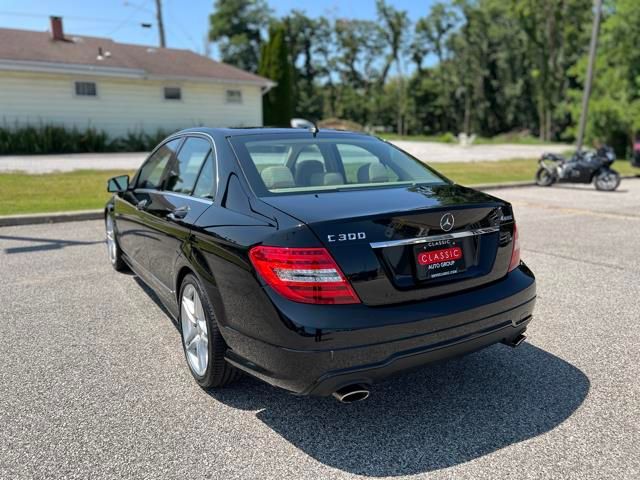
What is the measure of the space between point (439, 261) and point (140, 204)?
8.86 ft

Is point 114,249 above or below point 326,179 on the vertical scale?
below

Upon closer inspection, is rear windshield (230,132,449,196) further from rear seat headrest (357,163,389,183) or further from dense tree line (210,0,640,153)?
dense tree line (210,0,640,153)

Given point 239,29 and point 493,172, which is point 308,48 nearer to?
point 239,29

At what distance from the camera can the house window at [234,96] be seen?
26.2 meters

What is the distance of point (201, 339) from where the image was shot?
322cm

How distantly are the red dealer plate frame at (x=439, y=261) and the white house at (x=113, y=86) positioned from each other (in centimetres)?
2227

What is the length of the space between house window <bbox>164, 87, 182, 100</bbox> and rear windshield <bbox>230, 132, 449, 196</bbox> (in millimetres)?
22516

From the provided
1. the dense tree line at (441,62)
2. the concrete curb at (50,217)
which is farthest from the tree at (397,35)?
the concrete curb at (50,217)

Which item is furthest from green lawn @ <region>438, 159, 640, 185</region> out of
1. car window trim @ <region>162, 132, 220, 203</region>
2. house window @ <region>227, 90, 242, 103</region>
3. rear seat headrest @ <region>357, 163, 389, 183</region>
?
house window @ <region>227, 90, 242, 103</region>

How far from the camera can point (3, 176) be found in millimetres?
13312

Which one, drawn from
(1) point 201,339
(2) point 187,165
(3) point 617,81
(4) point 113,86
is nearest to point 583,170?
(2) point 187,165

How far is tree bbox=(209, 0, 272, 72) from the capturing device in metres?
62.6

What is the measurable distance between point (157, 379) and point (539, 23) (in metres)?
54.7

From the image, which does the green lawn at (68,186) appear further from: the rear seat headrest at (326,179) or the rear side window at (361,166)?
the rear seat headrest at (326,179)
